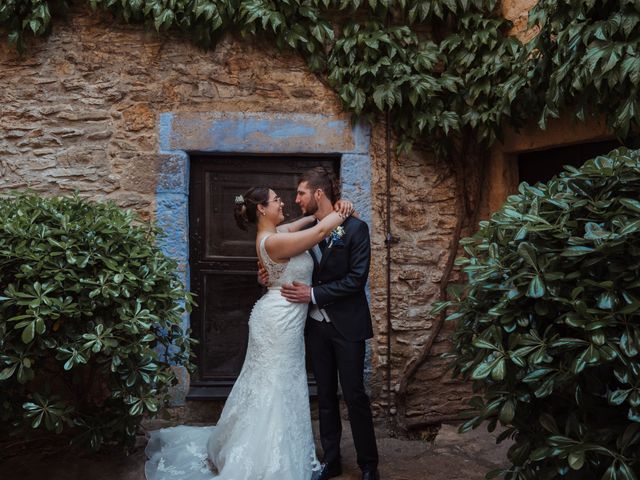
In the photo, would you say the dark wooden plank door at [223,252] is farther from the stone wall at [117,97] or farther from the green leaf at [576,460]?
the green leaf at [576,460]

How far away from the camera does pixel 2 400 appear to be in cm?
366

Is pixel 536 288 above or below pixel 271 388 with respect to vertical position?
above

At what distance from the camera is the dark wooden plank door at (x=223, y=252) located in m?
5.04

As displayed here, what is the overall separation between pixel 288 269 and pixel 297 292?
0.15 meters

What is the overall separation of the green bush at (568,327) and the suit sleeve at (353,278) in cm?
102

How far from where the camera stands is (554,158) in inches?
194

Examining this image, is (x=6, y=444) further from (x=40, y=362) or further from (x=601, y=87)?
(x=601, y=87)

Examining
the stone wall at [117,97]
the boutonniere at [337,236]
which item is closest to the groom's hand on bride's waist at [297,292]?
the boutonniere at [337,236]

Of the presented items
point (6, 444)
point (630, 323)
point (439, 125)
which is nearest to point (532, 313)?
point (630, 323)

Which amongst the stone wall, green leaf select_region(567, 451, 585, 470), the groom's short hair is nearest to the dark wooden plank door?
the stone wall

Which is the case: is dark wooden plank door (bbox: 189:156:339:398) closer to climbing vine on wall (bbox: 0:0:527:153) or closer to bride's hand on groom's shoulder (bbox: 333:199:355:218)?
climbing vine on wall (bbox: 0:0:527:153)

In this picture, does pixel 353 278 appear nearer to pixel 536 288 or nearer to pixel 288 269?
pixel 288 269

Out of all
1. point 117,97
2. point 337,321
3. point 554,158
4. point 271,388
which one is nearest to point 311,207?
point 337,321

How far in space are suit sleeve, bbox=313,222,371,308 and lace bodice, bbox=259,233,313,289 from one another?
153 millimetres
